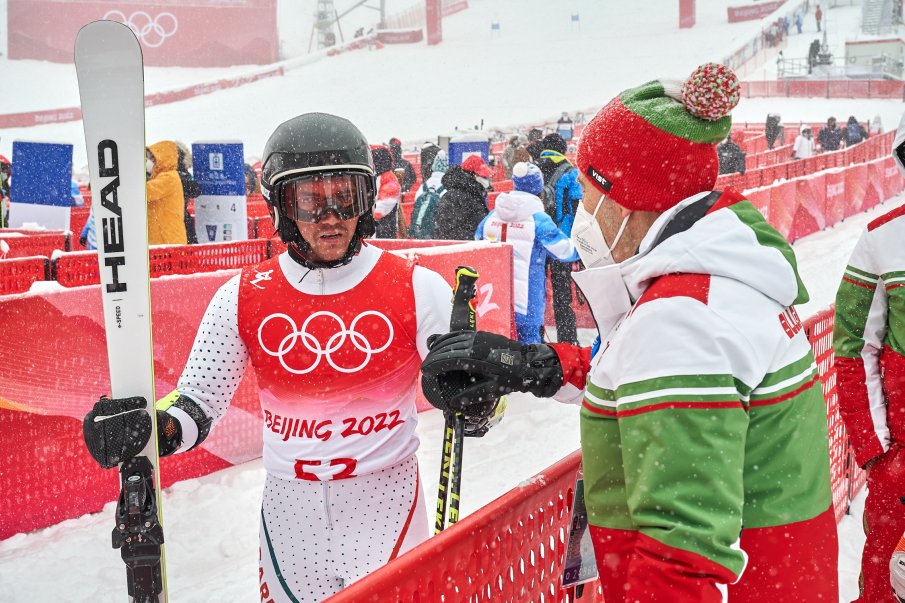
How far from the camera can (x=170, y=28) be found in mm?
50406

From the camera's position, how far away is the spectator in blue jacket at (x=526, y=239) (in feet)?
24.8

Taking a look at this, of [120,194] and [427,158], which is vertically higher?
[427,158]

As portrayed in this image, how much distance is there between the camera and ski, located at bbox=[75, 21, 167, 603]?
97.6 inches

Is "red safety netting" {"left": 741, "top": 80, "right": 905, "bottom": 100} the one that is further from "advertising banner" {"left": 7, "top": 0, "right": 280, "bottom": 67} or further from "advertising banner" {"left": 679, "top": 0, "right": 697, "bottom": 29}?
"advertising banner" {"left": 7, "top": 0, "right": 280, "bottom": 67}

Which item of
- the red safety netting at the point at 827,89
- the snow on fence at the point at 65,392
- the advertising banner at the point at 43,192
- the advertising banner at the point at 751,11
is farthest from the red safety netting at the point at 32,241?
the advertising banner at the point at 751,11

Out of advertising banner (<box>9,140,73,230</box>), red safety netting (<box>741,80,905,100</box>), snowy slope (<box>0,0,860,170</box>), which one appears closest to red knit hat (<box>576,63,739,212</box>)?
advertising banner (<box>9,140,73,230</box>)

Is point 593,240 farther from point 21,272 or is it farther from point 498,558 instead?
point 21,272

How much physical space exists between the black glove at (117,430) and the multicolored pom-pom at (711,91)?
163cm

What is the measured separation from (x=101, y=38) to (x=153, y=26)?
52.5 metres

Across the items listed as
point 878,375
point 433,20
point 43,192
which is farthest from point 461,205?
point 433,20

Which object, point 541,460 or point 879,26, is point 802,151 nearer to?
point 541,460

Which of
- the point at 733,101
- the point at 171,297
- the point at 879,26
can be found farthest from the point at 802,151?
the point at 879,26

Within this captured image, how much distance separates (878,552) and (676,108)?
1947 millimetres

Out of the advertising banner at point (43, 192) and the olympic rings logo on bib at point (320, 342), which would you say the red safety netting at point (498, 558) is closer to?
the olympic rings logo on bib at point (320, 342)
